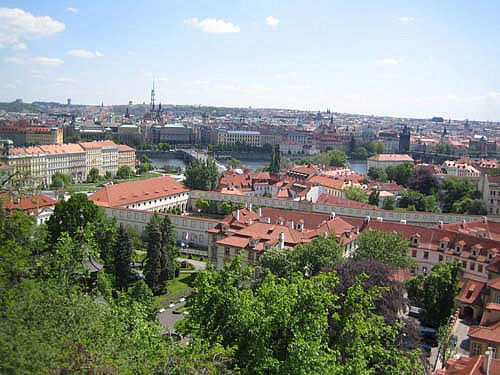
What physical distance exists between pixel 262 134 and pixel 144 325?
134 m

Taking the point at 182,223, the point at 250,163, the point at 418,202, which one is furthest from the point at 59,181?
the point at 250,163

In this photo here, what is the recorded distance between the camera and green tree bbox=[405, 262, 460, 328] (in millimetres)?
22531

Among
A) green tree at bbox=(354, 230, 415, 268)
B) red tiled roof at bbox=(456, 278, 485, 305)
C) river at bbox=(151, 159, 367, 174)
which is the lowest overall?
river at bbox=(151, 159, 367, 174)

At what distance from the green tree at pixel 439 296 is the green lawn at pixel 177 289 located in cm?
1113

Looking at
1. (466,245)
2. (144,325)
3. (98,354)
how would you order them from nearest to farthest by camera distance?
1. (98,354)
2. (144,325)
3. (466,245)

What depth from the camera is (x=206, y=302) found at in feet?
44.5

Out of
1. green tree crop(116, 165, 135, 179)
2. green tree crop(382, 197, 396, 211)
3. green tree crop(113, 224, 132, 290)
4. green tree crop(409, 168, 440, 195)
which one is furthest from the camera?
green tree crop(116, 165, 135, 179)

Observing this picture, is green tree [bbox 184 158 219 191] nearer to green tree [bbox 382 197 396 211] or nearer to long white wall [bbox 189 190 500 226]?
long white wall [bbox 189 190 500 226]

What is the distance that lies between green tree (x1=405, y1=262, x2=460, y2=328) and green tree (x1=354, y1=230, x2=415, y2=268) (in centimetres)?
184

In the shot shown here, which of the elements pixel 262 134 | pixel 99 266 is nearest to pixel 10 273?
pixel 99 266

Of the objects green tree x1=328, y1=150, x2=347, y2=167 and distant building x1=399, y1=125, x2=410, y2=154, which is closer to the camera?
green tree x1=328, y1=150, x2=347, y2=167

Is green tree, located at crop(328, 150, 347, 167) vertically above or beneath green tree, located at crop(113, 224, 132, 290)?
above

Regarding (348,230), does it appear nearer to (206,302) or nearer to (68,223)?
(68,223)

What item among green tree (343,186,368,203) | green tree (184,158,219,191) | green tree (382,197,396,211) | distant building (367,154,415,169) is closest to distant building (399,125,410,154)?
distant building (367,154,415,169)
